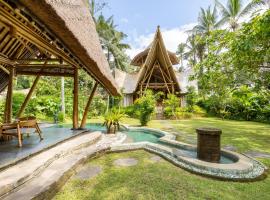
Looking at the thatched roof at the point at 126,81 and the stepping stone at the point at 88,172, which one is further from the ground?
the thatched roof at the point at 126,81

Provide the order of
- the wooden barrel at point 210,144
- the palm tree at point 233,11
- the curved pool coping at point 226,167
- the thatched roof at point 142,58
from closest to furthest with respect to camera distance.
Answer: the curved pool coping at point 226,167, the wooden barrel at point 210,144, the thatched roof at point 142,58, the palm tree at point 233,11

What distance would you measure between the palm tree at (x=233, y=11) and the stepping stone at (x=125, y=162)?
21.6m

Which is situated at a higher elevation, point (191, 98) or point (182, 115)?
point (191, 98)

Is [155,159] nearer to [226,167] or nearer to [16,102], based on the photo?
[226,167]

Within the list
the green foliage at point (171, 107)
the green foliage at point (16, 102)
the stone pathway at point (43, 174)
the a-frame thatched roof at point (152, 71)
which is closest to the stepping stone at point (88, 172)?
the stone pathway at point (43, 174)

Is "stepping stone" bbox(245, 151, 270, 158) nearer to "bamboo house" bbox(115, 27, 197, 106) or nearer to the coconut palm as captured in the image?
"bamboo house" bbox(115, 27, 197, 106)

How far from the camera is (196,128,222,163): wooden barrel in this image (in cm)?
434

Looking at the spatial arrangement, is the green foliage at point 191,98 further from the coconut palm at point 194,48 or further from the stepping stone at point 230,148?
the stepping stone at point 230,148

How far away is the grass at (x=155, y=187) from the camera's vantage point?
116 inches

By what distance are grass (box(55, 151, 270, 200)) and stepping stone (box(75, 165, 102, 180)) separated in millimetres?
132

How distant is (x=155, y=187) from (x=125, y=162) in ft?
4.84

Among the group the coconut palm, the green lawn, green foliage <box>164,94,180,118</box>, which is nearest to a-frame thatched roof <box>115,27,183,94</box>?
green foliage <box>164,94,180,118</box>

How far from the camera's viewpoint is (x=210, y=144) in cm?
438

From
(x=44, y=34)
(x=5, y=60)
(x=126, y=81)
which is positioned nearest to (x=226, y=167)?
(x=44, y=34)
